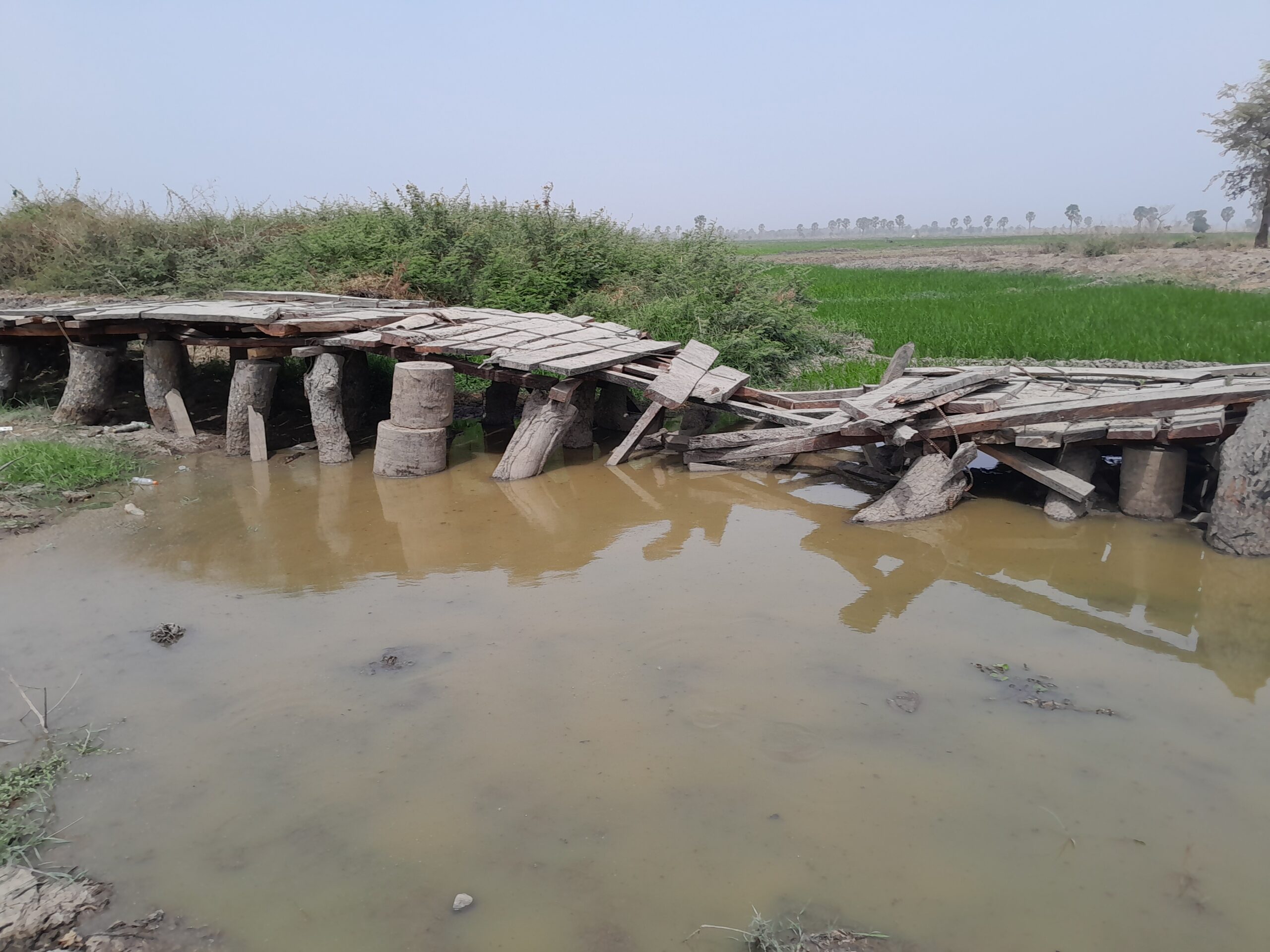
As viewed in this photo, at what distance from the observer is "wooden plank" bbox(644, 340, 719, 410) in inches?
288

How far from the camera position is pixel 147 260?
13062 millimetres

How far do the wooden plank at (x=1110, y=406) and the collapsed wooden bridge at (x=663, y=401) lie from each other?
13 millimetres

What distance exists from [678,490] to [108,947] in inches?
216

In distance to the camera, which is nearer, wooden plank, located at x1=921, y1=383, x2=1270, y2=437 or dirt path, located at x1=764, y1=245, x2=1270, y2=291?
wooden plank, located at x1=921, y1=383, x2=1270, y2=437

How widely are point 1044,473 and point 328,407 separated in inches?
258

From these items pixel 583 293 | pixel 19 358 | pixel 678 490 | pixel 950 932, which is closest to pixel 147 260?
pixel 19 358

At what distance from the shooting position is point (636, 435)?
26.2 feet

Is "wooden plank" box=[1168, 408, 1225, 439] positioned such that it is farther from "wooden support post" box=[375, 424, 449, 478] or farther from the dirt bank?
the dirt bank

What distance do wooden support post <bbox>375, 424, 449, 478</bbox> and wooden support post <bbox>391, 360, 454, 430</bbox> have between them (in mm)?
59

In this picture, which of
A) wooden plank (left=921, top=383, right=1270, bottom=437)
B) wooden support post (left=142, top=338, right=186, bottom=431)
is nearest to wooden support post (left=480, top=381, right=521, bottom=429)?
wooden support post (left=142, top=338, right=186, bottom=431)

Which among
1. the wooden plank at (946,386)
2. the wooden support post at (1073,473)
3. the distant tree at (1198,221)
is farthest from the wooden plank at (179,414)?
the distant tree at (1198,221)

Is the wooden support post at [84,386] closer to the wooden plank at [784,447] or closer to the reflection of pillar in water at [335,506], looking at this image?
the reflection of pillar in water at [335,506]

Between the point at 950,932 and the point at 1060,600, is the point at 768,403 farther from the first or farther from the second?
the point at 950,932

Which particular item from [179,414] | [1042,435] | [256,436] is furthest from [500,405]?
[1042,435]
